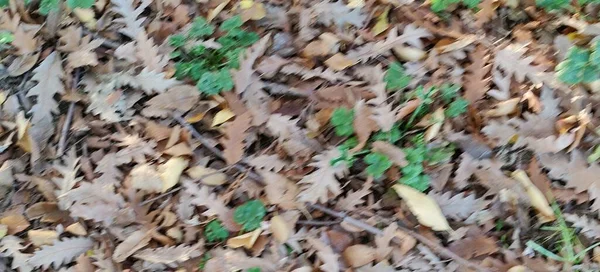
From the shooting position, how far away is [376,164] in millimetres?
1991

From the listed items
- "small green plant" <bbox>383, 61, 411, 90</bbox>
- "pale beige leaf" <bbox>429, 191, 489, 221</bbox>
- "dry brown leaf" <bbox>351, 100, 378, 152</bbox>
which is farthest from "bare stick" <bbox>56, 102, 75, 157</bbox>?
"pale beige leaf" <bbox>429, 191, 489, 221</bbox>

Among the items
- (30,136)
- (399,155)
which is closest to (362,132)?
(399,155)

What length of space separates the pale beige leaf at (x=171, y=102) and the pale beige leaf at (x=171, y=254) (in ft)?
1.59

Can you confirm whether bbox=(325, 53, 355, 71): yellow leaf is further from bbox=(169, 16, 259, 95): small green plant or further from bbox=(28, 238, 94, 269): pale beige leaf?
bbox=(28, 238, 94, 269): pale beige leaf

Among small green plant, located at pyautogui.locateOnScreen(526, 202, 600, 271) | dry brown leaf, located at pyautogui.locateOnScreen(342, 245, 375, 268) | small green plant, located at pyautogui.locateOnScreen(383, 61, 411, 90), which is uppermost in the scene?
small green plant, located at pyautogui.locateOnScreen(383, 61, 411, 90)

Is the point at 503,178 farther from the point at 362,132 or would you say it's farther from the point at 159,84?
the point at 159,84

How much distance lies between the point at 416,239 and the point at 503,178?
371mm

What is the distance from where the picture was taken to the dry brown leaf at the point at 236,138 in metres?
2.04

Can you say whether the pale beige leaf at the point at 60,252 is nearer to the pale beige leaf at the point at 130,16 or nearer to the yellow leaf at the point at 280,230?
the yellow leaf at the point at 280,230

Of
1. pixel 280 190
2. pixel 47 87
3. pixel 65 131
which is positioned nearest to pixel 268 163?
pixel 280 190

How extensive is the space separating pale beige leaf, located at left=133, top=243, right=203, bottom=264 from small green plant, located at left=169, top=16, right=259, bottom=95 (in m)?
0.60

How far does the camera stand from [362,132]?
203 cm

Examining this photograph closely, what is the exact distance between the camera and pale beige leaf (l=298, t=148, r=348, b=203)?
1986 mm

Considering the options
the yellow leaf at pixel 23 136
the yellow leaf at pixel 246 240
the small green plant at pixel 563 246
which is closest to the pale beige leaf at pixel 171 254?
the yellow leaf at pixel 246 240
